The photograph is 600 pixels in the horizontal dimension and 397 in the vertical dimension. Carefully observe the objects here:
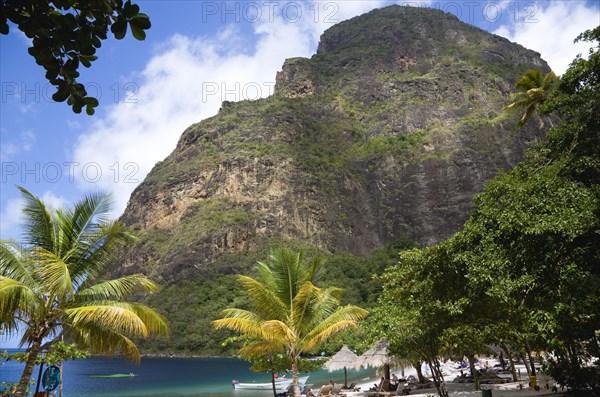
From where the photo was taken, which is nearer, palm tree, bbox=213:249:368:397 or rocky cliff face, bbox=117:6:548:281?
palm tree, bbox=213:249:368:397

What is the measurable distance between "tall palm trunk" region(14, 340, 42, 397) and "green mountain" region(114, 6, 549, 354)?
72.0m

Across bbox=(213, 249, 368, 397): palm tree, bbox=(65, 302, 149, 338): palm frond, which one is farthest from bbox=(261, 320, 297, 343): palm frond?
bbox=(65, 302, 149, 338): palm frond

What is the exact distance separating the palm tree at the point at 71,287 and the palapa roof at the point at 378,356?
12871 millimetres

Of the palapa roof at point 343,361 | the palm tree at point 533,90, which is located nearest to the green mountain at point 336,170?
the palapa roof at point 343,361

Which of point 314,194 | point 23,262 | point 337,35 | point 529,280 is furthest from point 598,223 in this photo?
point 337,35

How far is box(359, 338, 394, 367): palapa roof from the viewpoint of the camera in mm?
20438

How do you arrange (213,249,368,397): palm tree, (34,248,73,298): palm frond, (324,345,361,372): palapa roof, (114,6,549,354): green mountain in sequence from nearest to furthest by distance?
(34,248,73,298): palm frond
(213,249,368,397): palm tree
(324,345,361,372): palapa roof
(114,6,549,354): green mountain

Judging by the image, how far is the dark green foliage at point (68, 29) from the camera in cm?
242

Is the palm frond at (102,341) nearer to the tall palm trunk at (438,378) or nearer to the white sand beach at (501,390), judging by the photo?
the tall palm trunk at (438,378)

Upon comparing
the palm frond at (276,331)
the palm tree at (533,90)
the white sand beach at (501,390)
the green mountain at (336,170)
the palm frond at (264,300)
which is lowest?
the white sand beach at (501,390)

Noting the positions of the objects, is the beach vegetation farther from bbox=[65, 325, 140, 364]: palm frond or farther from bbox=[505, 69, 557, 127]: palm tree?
bbox=[505, 69, 557, 127]: palm tree

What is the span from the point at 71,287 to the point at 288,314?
7.08m

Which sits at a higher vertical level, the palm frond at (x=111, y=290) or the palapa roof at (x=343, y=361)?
the palm frond at (x=111, y=290)

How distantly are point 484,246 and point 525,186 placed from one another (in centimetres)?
188
